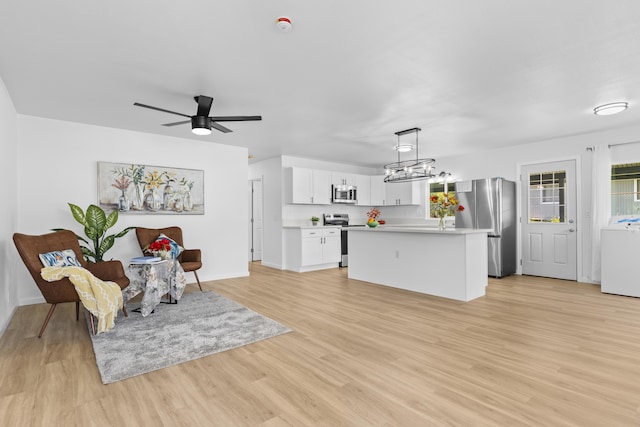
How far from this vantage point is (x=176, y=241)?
16.4 feet

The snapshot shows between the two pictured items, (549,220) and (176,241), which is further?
(549,220)

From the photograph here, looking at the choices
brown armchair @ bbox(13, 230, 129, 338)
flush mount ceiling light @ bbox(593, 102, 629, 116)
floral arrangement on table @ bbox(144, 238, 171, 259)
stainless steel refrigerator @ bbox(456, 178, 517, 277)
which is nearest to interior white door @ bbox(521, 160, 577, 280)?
stainless steel refrigerator @ bbox(456, 178, 517, 277)

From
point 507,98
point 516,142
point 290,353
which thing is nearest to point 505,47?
point 507,98

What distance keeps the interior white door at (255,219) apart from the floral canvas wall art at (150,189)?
2.73 meters

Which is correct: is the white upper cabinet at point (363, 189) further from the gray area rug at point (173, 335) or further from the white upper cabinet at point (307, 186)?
the gray area rug at point (173, 335)

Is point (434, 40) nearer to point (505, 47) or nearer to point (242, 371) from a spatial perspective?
point (505, 47)

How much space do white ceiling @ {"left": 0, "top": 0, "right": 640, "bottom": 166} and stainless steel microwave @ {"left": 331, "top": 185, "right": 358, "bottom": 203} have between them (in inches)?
109

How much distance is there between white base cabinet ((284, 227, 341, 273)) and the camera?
21.6ft

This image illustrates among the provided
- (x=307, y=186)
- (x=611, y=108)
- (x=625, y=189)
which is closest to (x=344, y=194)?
(x=307, y=186)

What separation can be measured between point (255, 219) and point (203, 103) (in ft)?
16.8

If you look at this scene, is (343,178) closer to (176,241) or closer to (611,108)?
(176,241)

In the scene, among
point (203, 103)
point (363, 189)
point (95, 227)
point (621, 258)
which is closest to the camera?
point (203, 103)

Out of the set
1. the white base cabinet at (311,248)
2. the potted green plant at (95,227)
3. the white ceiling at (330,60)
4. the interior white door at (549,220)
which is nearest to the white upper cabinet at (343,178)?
the white base cabinet at (311,248)

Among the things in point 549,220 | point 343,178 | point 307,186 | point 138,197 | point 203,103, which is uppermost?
point 203,103
